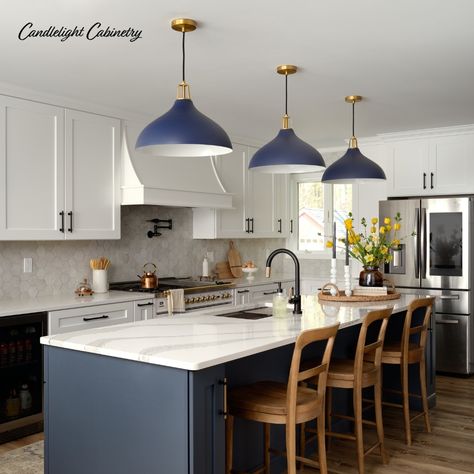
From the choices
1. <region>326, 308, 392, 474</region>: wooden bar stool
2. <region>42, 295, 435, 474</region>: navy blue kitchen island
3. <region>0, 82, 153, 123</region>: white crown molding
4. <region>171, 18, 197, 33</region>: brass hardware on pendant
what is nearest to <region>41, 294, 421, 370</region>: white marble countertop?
<region>42, 295, 435, 474</region>: navy blue kitchen island

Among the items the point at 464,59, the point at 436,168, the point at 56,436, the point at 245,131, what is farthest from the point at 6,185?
the point at 436,168

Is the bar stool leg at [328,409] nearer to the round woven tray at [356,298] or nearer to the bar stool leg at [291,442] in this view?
the round woven tray at [356,298]

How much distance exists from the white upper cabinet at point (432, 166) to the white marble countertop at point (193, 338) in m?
2.98

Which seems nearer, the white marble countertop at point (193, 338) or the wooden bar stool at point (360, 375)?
the white marble countertop at point (193, 338)

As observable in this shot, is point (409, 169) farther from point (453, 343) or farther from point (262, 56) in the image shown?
point (262, 56)

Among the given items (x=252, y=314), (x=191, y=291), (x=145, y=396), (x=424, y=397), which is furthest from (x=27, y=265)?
(x=424, y=397)

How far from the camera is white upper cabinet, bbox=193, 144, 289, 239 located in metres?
6.32

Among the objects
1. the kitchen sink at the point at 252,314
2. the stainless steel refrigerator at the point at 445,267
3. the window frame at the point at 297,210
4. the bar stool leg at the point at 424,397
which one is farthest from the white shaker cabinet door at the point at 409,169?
the kitchen sink at the point at 252,314

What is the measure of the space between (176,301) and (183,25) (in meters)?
2.65

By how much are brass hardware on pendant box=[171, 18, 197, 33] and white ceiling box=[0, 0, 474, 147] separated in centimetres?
4

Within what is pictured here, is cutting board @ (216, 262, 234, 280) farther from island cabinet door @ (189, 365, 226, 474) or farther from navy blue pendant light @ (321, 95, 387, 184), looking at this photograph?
island cabinet door @ (189, 365, 226, 474)

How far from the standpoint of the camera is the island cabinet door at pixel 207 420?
228 centimetres

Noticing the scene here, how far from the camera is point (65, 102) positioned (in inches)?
184

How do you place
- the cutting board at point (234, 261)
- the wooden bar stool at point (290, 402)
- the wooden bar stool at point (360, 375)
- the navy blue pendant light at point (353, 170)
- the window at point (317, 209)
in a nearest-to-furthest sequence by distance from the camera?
the wooden bar stool at point (290, 402)
the wooden bar stool at point (360, 375)
the navy blue pendant light at point (353, 170)
the cutting board at point (234, 261)
the window at point (317, 209)
